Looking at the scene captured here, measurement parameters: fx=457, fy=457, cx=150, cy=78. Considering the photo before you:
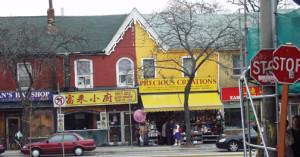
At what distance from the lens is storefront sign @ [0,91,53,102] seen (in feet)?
95.0

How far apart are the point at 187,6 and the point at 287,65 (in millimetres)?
20262

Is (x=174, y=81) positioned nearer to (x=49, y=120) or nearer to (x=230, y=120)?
(x=230, y=120)

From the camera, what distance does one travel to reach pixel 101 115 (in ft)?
99.0

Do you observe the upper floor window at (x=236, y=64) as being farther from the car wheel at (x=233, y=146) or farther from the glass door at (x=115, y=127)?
the car wheel at (x=233, y=146)

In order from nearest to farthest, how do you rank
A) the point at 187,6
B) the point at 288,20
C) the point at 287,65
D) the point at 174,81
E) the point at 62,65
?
the point at 287,65, the point at 288,20, the point at 187,6, the point at 62,65, the point at 174,81

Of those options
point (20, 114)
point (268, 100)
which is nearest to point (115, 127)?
point (20, 114)

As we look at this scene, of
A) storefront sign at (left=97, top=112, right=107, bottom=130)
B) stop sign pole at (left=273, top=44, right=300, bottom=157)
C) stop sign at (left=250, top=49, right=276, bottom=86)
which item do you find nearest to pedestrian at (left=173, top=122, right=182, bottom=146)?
storefront sign at (left=97, top=112, right=107, bottom=130)

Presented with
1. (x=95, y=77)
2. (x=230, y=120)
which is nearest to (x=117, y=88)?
(x=95, y=77)

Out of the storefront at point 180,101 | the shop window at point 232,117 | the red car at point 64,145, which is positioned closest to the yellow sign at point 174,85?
the storefront at point 180,101

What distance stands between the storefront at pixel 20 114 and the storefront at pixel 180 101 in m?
6.27

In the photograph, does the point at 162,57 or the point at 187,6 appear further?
the point at 162,57

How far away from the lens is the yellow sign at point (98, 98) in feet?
97.4

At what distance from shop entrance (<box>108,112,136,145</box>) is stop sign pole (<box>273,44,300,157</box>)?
24256 millimetres

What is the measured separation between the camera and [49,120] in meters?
29.9
